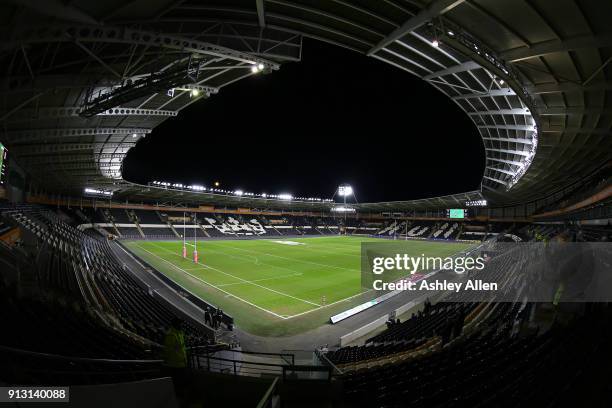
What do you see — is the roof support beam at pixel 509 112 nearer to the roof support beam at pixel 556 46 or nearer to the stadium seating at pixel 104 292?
the roof support beam at pixel 556 46

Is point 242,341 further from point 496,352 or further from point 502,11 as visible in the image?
point 502,11

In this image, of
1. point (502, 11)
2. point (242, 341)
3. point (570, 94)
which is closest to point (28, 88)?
point (242, 341)

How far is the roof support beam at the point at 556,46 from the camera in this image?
9.15 meters

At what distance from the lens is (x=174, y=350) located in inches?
224

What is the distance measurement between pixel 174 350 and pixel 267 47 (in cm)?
1142

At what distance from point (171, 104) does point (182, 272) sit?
16.6 m

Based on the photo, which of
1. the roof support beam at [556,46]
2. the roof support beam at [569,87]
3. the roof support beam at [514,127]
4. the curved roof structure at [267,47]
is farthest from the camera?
the roof support beam at [514,127]

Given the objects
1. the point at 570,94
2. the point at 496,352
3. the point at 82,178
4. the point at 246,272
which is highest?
the point at 570,94

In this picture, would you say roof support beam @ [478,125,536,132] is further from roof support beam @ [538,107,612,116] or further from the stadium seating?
the stadium seating

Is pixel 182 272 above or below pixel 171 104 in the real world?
below

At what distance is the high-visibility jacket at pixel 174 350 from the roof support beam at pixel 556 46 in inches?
563

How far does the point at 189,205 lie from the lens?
75938 mm

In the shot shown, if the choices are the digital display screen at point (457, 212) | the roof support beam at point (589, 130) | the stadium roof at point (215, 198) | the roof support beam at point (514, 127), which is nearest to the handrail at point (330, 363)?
the roof support beam at point (589, 130)

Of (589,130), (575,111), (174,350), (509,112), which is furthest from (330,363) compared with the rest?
(589,130)
